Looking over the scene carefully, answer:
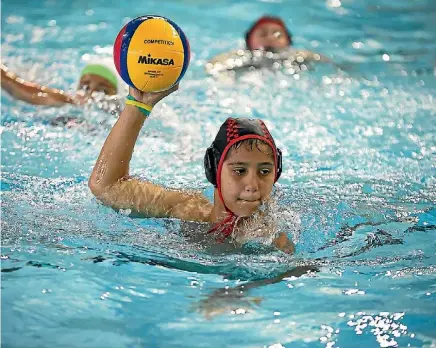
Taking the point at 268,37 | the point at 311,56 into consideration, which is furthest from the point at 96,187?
the point at 268,37

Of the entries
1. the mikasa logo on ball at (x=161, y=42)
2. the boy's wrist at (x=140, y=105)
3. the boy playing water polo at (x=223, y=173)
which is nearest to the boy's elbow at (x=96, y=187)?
the boy playing water polo at (x=223, y=173)

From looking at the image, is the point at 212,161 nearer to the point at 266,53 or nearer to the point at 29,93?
the point at 29,93

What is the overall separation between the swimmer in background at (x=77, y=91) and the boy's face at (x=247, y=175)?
110 inches

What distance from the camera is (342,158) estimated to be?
216 inches

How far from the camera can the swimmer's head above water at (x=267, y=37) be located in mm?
7844

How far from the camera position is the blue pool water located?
120 inches

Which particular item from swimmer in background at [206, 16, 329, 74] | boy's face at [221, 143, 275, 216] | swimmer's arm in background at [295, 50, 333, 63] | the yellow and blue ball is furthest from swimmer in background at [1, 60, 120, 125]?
boy's face at [221, 143, 275, 216]

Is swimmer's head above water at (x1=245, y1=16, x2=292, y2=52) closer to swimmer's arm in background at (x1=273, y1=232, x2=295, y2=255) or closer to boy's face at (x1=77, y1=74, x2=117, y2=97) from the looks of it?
boy's face at (x1=77, y1=74, x2=117, y2=97)

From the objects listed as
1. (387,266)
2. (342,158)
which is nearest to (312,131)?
(342,158)

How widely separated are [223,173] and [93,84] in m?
3.28

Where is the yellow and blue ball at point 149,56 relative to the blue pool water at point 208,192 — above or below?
above

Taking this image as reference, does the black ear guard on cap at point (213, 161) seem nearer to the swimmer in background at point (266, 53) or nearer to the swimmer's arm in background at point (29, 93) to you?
the swimmer's arm in background at point (29, 93)

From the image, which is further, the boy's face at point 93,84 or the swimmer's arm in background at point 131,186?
the boy's face at point 93,84

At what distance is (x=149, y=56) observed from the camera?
11.2 ft
